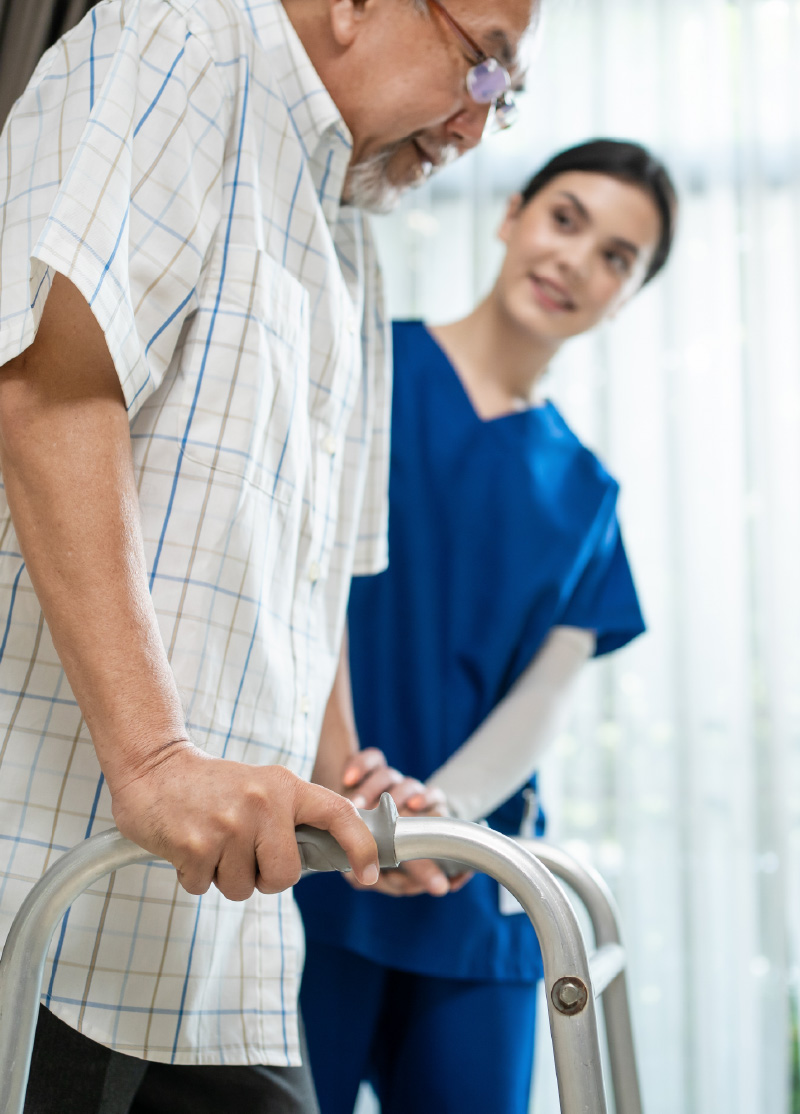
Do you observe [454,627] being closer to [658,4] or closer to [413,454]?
[413,454]

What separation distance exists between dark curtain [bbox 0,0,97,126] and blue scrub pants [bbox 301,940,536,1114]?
101cm

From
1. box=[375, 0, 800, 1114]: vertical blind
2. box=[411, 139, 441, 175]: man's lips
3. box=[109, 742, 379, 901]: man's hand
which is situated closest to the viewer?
box=[109, 742, 379, 901]: man's hand

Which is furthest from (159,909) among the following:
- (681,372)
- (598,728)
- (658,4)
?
(658,4)

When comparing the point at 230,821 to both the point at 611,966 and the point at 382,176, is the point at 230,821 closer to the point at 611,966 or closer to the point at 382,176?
the point at 611,966

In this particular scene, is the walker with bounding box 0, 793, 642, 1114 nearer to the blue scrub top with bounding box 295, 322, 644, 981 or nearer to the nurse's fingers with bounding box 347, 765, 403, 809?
the nurse's fingers with bounding box 347, 765, 403, 809

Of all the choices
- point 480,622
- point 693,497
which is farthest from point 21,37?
point 693,497

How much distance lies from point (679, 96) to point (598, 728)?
138 centimetres

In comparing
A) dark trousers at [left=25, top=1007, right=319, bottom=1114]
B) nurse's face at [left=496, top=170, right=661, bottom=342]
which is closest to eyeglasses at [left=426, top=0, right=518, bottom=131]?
nurse's face at [left=496, top=170, right=661, bottom=342]

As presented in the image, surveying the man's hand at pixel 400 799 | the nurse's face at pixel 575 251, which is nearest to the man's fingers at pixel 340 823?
the man's hand at pixel 400 799

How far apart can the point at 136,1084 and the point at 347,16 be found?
83 centimetres

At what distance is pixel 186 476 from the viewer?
661 mm

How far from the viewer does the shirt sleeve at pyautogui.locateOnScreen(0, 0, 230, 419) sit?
559 millimetres

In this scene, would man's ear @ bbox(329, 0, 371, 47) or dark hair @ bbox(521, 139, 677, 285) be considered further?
dark hair @ bbox(521, 139, 677, 285)

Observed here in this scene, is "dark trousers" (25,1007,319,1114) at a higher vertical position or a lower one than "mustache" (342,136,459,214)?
lower
